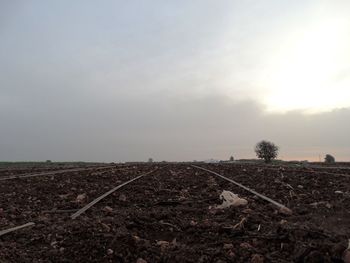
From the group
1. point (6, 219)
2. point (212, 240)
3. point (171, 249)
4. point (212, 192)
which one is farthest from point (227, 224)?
point (212, 192)

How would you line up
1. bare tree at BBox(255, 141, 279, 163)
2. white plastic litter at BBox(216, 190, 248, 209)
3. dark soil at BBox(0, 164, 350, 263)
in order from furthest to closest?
bare tree at BBox(255, 141, 279, 163) < white plastic litter at BBox(216, 190, 248, 209) < dark soil at BBox(0, 164, 350, 263)

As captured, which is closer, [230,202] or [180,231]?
[180,231]

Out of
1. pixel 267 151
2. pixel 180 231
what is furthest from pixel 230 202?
pixel 267 151

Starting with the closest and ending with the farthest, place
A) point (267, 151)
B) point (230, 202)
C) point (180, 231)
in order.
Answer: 1. point (180, 231)
2. point (230, 202)
3. point (267, 151)

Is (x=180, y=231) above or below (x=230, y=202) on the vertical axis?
below

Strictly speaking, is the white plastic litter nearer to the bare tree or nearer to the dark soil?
the dark soil

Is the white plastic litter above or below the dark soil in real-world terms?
above

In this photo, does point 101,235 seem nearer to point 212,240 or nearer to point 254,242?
point 212,240

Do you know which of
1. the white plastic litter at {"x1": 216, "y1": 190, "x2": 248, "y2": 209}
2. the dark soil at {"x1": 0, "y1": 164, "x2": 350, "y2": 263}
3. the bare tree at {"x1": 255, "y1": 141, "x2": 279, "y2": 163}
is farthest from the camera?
the bare tree at {"x1": 255, "y1": 141, "x2": 279, "y2": 163}

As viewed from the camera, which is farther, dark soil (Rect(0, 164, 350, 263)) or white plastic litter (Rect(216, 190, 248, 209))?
white plastic litter (Rect(216, 190, 248, 209))

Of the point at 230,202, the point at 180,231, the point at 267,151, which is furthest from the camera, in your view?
the point at 267,151

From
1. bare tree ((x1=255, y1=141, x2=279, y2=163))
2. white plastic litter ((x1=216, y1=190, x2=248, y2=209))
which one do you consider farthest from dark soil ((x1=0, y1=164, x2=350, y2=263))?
bare tree ((x1=255, y1=141, x2=279, y2=163))

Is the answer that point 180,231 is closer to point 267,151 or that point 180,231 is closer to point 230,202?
point 230,202

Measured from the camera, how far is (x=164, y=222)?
24.8 ft
